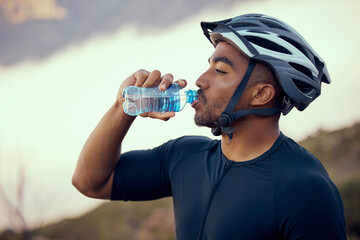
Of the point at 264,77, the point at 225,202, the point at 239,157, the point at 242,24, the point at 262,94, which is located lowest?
the point at 225,202

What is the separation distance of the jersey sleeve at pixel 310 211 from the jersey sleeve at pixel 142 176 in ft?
3.09

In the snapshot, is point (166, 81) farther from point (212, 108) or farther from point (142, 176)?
point (142, 176)

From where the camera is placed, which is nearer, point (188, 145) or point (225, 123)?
point (225, 123)

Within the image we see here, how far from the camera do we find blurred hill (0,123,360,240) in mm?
9930

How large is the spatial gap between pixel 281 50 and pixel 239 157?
0.72 metres

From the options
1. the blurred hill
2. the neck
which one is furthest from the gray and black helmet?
the blurred hill

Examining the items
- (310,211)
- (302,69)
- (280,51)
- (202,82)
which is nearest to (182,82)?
(202,82)

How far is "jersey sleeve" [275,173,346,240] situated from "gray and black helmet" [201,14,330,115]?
57cm

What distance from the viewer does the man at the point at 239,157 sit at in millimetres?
2090

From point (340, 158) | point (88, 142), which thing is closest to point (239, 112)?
point (88, 142)

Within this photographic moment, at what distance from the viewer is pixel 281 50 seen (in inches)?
99.6

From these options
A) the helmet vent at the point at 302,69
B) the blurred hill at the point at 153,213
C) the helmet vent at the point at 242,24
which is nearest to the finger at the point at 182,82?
the helmet vent at the point at 242,24

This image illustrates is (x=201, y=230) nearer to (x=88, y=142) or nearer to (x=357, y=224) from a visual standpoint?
(x=88, y=142)

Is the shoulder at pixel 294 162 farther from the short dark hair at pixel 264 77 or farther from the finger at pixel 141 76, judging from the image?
the finger at pixel 141 76
